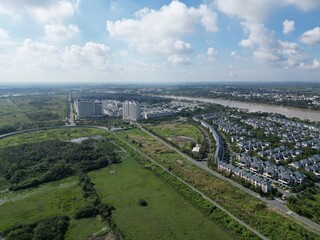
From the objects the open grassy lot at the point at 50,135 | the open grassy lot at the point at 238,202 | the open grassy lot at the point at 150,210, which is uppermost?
the open grassy lot at the point at 238,202

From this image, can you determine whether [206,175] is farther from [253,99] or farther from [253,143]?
[253,99]

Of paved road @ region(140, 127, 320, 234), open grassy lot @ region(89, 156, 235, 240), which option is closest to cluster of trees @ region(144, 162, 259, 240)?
open grassy lot @ region(89, 156, 235, 240)

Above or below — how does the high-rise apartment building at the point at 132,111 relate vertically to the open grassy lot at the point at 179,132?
above

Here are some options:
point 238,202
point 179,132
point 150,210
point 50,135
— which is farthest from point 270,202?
point 50,135

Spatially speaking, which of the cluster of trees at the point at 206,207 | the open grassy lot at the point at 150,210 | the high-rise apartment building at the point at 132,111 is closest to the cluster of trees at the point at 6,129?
the high-rise apartment building at the point at 132,111

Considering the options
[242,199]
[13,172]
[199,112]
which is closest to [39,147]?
[13,172]

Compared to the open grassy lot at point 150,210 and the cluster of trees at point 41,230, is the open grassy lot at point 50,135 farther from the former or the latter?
the cluster of trees at point 41,230
